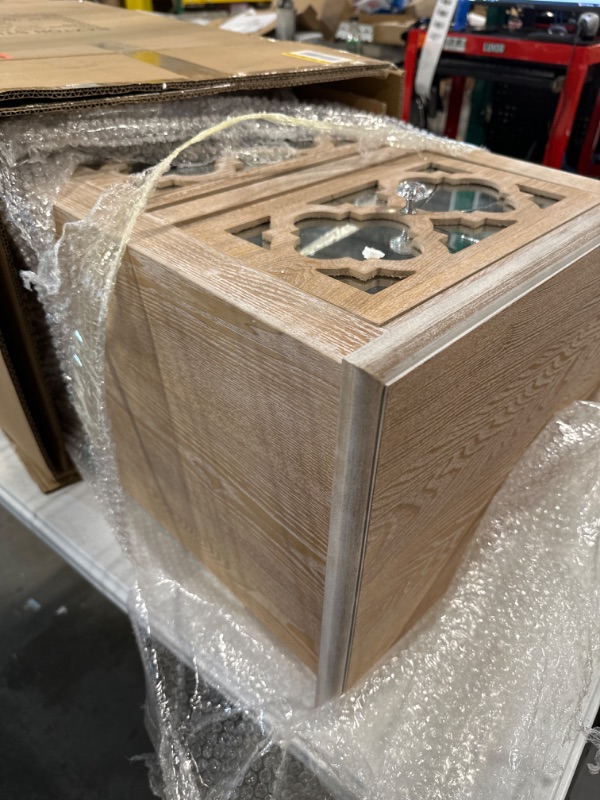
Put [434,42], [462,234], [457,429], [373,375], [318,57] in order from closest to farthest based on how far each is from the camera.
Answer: [373,375], [457,429], [462,234], [318,57], [434,42]

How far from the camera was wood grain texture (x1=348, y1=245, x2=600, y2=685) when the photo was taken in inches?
15.2

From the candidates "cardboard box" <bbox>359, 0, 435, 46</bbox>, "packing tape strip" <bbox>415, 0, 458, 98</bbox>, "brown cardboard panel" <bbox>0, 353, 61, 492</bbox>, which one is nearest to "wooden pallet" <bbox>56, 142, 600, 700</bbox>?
"brown cardboard panel" <bbox>0, 353, 61, 492</bbox>

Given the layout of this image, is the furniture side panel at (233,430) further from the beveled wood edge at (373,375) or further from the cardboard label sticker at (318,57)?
the cardboard label sticker at (318,57)

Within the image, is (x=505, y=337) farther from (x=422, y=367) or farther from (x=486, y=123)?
(x=486, y=123)

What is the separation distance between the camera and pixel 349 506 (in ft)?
1.29

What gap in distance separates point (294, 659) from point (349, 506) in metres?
0.32

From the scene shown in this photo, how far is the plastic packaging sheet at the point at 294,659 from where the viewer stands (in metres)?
0.53

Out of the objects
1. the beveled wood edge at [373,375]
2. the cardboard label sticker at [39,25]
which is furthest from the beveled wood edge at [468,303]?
the cardboard label sticker at [39,25]

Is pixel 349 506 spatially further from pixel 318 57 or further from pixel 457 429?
pixel 318 57

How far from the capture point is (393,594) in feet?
1.71

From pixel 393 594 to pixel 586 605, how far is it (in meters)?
0.25

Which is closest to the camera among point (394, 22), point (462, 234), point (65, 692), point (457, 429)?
point (457, 429)

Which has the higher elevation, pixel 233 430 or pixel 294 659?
pixel 233 430

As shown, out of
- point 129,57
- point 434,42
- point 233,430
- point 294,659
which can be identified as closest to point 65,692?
point 294,659
